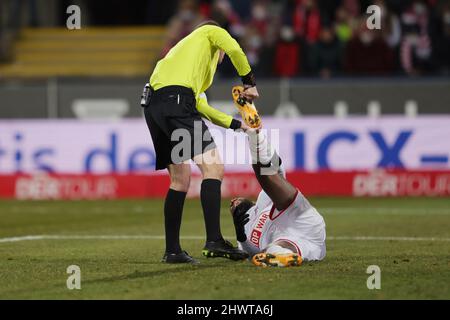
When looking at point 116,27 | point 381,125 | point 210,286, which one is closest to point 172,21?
point 116,27

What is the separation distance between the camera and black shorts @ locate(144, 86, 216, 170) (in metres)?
9.72

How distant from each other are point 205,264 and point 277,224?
0.73 meters

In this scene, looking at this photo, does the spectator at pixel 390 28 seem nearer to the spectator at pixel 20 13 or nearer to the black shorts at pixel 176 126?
the spectator at pixel 20 13

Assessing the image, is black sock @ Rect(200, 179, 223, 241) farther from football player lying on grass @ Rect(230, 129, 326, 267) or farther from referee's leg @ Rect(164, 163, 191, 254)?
football player lying on grass @ Rect(230, 129, 326, 267)

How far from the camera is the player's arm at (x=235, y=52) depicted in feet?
31.9

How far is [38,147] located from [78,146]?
29.8 inches

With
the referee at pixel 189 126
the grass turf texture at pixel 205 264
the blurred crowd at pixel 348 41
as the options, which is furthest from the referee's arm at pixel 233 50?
the blurred crowd at pixel 348 41

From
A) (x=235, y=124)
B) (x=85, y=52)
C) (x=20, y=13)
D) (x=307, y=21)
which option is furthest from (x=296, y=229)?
(x=20, y=13)

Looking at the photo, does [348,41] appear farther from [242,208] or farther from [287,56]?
[242,208]

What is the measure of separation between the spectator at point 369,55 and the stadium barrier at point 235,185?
3.28 metres

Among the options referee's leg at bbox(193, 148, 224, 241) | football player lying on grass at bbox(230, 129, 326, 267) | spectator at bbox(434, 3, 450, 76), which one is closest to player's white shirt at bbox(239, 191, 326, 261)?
football player lying on grass at bbox(230, 129, 326, 267)

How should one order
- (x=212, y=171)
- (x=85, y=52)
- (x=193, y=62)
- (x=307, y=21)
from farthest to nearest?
(x=85, y=52)
(x=307, y=21)
(x=193, y=62)
(x=212, y=171)

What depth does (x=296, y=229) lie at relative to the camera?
9625 millimetres

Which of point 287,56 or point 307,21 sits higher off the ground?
point 307,21
